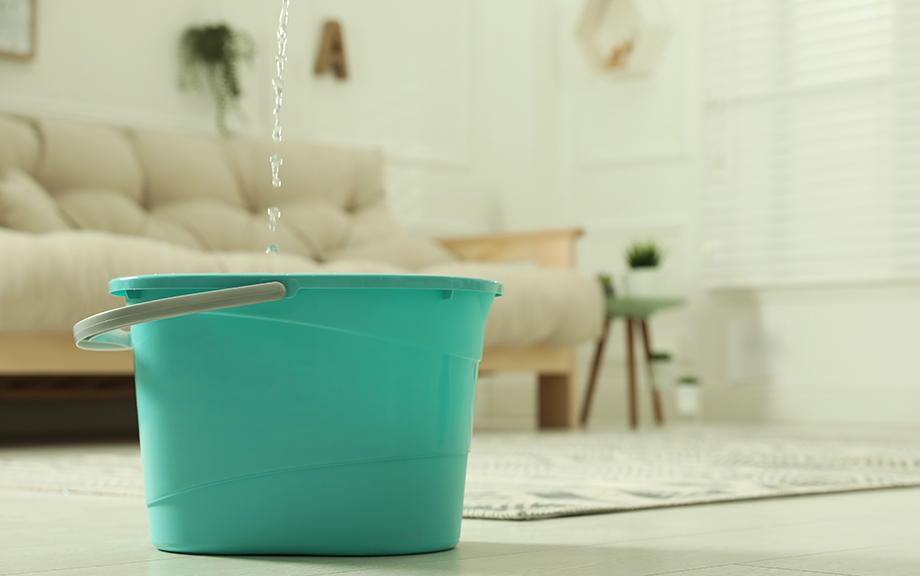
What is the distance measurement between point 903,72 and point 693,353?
3.83 ft

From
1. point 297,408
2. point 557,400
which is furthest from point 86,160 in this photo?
point 297,408

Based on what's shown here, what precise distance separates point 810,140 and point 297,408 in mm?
3093

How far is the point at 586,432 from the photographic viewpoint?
2.84 meters

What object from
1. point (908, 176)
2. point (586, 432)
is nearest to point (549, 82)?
point (908, 176)

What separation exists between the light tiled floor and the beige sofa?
858 millimetres

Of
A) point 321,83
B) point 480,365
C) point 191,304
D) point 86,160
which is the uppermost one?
point 321,83

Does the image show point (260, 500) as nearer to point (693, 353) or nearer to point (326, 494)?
point (326, 494)

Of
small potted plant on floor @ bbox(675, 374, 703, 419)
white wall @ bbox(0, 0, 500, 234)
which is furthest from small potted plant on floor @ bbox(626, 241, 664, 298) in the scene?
white wall @ bbox(0, 0, 500, 234)

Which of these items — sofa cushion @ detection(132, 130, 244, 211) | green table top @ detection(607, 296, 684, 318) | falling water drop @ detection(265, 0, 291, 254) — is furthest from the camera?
green table top @ detection(607, 296, 684, 318)

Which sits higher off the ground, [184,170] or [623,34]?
[623,34]

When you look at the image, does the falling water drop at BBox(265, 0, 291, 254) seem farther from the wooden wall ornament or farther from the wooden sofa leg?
the wooden wall ornament

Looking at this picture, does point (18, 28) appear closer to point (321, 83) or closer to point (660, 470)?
point (321, 83)

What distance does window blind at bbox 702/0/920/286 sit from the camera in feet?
10.9

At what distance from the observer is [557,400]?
9.93 feet
